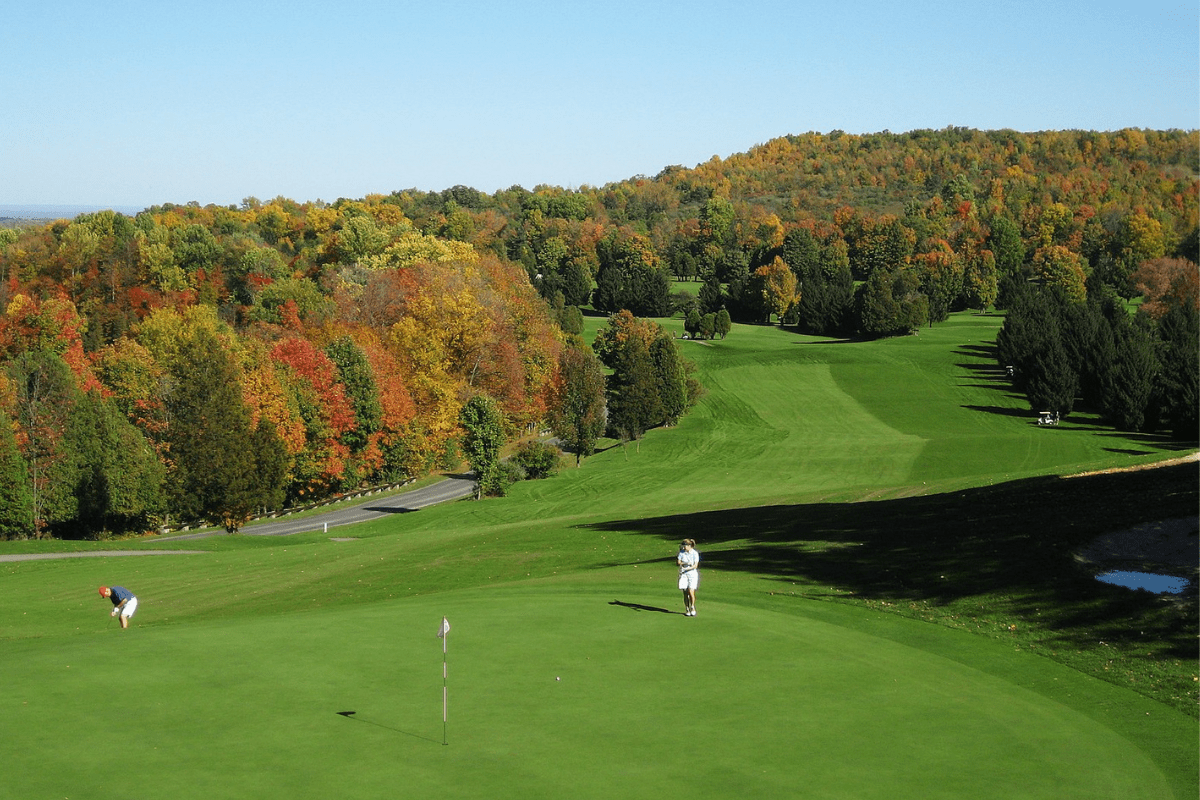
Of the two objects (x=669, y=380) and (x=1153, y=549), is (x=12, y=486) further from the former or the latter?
(x=669, y=380)

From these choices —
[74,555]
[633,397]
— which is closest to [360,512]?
[74,555]

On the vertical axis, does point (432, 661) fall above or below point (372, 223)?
below

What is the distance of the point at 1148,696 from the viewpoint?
19297 millimetres

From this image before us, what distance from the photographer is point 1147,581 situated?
25.3 meters

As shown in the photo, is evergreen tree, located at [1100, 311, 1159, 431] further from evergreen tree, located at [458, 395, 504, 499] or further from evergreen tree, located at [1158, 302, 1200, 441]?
evergreen tree, located at [458, 395, 504, 499]

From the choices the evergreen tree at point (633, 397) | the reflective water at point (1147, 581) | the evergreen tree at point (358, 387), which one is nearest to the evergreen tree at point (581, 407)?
the evergreen tree at point (633, 397)

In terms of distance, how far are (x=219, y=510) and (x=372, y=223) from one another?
8976 centimetres

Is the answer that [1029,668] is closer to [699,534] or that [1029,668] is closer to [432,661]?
[432,661]

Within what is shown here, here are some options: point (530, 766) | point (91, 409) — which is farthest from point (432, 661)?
point (91, 409)

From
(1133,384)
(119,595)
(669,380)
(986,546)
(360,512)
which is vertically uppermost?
(986,546)

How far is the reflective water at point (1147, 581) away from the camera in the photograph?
80.5 ft

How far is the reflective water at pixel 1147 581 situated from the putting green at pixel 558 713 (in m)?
4.96

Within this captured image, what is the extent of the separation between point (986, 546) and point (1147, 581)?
18.0 ft

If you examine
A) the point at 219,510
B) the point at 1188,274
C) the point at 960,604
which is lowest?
the point at 219,510
